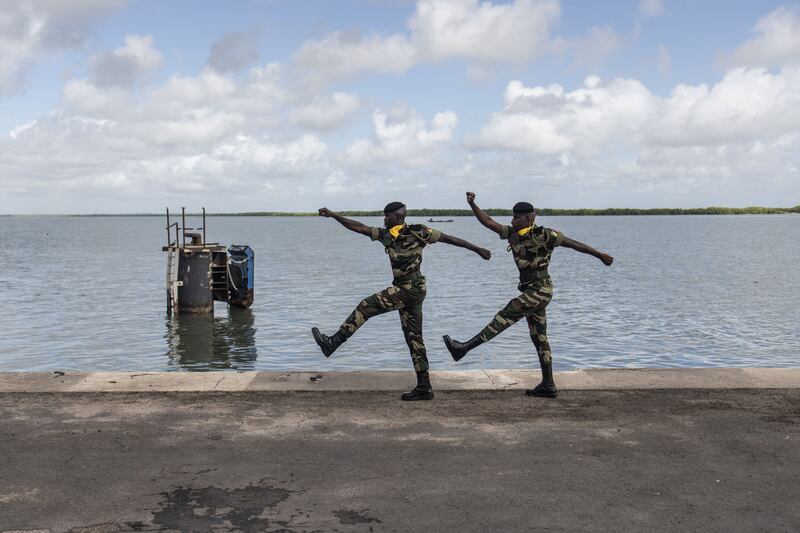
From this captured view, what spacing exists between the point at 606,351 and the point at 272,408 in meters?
14.1

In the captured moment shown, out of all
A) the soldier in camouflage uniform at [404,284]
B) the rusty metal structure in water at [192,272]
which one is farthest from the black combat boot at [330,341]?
the rusty metal structure in water at [192,272]

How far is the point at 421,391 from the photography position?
7543mm

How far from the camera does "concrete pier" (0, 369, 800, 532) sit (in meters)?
4.71

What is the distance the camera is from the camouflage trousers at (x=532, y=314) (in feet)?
25.0

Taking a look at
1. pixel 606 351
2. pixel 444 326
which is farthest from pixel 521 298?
pixel 444 326

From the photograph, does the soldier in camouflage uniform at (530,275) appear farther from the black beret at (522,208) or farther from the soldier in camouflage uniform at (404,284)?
the soldier in camouflage uniform at (404,284)

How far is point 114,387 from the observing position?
7.88 metres

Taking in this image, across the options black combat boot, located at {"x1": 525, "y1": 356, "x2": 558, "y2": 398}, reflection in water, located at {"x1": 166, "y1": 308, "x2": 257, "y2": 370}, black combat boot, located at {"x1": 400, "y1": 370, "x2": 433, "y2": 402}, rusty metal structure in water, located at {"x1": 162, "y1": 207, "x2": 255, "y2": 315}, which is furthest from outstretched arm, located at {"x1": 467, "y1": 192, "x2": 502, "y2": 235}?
rusty metal structure in water, located at {"x1": 162, "y1": 207, "x2": 255, "y2": 315}

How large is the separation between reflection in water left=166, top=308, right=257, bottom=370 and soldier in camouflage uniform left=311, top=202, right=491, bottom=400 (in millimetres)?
11235

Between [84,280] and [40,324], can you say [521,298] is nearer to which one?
[40,324]

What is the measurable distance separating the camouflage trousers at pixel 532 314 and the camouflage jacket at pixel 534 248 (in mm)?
103

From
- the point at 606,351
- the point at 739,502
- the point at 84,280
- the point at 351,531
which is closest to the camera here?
the point at 351,531

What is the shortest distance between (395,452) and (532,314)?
249 cm

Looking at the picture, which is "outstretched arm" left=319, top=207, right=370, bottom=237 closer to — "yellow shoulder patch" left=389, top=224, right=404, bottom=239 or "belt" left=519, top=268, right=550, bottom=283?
"yellow shoulder patch" left=389, top=224, right=404, bottom=239
